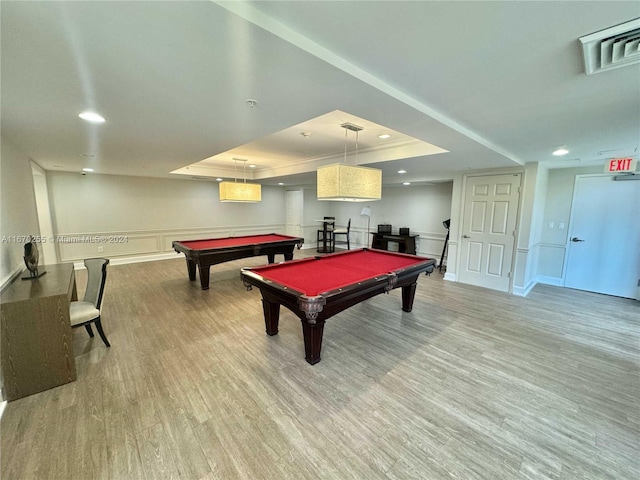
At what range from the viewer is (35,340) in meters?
1.96

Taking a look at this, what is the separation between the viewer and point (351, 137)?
3426 mm

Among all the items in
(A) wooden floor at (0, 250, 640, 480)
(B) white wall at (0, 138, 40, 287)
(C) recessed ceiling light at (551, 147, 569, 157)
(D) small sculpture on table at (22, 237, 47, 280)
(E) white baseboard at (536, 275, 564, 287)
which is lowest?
(A) wooden floor at (0, 250, 640, 480)

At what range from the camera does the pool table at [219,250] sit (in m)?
4.15

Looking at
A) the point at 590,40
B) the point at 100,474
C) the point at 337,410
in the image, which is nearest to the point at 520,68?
the point at 590,40

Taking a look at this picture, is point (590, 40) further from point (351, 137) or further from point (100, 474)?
point (100, 474)

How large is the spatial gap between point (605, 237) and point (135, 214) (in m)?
9.82

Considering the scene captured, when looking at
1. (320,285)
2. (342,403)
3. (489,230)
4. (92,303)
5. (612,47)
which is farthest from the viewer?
(489,230)

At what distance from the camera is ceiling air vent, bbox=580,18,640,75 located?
110cm

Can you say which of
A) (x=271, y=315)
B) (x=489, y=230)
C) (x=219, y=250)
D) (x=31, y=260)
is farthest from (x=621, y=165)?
(x=31, y=260)

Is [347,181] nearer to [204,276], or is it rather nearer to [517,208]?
[204,276]

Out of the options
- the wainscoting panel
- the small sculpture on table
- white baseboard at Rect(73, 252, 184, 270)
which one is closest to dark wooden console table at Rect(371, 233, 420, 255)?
the wainscoting panel

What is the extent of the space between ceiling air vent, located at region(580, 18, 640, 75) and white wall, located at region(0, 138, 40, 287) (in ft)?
14.1

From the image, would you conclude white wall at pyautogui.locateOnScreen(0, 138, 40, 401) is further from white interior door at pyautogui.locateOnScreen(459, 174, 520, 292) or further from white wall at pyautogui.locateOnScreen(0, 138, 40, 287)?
white interior door at pyautogui.locateOnScreen(459, 174, 520, 292)

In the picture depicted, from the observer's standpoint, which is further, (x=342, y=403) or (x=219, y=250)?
(x=219, y=250)
